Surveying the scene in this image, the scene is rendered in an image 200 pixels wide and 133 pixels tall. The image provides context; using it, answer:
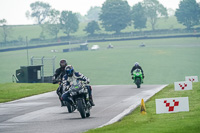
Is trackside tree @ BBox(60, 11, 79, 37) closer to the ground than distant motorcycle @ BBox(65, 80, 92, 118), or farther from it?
farther from it

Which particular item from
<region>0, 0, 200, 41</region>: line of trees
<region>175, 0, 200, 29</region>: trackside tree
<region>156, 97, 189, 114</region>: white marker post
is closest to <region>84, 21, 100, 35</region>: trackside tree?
<region>0, 0, 200, 41</region>: line of trees

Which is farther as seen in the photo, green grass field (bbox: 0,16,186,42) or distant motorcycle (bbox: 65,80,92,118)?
green grass field (bbox: 0,16,186,42)

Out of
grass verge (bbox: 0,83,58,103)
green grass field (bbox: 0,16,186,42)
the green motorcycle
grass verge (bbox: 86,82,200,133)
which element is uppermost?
green grass field (bbox: 0,16,186,42)

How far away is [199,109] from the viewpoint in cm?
1587

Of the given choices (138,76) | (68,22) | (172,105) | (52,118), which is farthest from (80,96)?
(68,22)

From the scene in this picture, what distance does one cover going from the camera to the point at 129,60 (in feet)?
306

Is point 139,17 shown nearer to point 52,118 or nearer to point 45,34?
point 45,34

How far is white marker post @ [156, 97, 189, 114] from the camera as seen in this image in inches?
549

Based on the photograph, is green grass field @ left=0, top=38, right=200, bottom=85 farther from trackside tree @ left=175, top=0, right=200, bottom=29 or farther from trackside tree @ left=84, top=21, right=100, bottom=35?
trackside tree @ left=175, top=0, right=200, bottom=29

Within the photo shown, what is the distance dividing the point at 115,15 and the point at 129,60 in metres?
79.2

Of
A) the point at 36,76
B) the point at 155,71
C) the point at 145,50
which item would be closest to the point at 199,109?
the point at 36,76

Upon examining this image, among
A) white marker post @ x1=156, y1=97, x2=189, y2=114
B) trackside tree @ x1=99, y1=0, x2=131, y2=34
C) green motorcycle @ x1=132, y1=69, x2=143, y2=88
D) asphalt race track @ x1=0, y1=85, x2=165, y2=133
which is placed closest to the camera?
asphalt race track @ x1=0, y1=85, x2=165, y2=133

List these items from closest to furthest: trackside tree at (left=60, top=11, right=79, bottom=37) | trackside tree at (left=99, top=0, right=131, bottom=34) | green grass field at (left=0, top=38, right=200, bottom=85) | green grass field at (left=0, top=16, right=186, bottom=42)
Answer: green grass field at (left=0, top=38, right=200, bottom=85) < trackside tree at (left=99, top=0, right=131, bottom=34) < green grass field at (left=0, top=16, right=186, bottom=42) < trackside tree at (left=60, top=11, right=79, bottom=37)

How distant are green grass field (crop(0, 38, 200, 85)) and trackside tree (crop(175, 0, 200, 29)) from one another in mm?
37595
